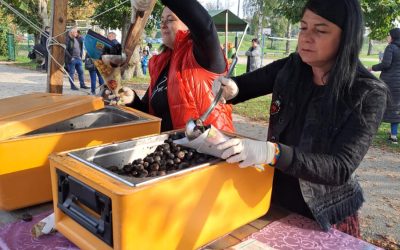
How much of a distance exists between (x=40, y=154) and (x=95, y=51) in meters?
0.64

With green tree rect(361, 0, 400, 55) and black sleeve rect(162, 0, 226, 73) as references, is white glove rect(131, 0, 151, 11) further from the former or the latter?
green tree rect(361, 0, 400, 55)

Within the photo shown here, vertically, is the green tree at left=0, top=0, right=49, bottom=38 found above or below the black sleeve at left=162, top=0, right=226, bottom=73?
above

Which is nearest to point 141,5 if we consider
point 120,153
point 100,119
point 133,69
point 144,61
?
point 100,119

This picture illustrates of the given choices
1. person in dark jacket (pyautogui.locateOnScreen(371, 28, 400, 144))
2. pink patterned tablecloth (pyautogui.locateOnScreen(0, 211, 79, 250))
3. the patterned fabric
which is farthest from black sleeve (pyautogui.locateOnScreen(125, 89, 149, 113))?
person in dark jacket (pyautogui.locateOnScreen(371, 28, 400, 144))

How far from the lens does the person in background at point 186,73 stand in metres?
1.58

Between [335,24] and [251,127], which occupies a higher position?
[335,24]

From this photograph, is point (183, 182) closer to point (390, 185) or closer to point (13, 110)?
point (13, 110)

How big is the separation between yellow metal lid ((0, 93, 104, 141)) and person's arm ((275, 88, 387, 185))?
779 mm

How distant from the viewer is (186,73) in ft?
5.62

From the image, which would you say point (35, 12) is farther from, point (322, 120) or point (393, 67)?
point (322, 120)

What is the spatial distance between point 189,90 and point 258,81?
0.35m

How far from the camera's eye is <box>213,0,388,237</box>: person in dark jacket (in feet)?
3.49

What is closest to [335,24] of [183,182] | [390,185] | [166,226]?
[183,182]

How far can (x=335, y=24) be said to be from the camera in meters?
1.17
